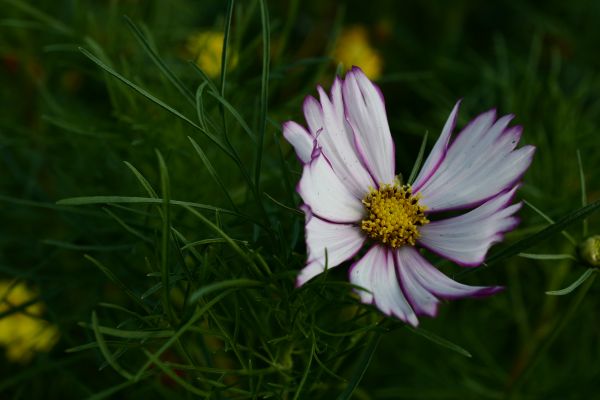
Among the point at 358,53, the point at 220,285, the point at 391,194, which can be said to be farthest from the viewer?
the point at 358,53

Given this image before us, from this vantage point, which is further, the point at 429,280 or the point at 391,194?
the point at 391,194

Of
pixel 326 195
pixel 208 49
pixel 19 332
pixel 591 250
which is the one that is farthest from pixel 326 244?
pixel 19 332

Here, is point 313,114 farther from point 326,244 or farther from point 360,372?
point 360,372

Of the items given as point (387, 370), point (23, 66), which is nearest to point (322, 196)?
point (387, 370)

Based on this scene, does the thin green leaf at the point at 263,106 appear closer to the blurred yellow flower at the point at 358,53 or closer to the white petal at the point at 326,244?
the white petal at the point at 326,244

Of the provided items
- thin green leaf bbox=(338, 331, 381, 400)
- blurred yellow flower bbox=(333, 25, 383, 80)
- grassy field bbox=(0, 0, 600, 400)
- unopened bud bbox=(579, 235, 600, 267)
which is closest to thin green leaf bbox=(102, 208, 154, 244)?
grassy field bbox=(0, 0, 600, 400)

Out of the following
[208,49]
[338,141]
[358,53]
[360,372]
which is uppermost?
[358,53]

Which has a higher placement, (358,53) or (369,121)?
(358,53)
